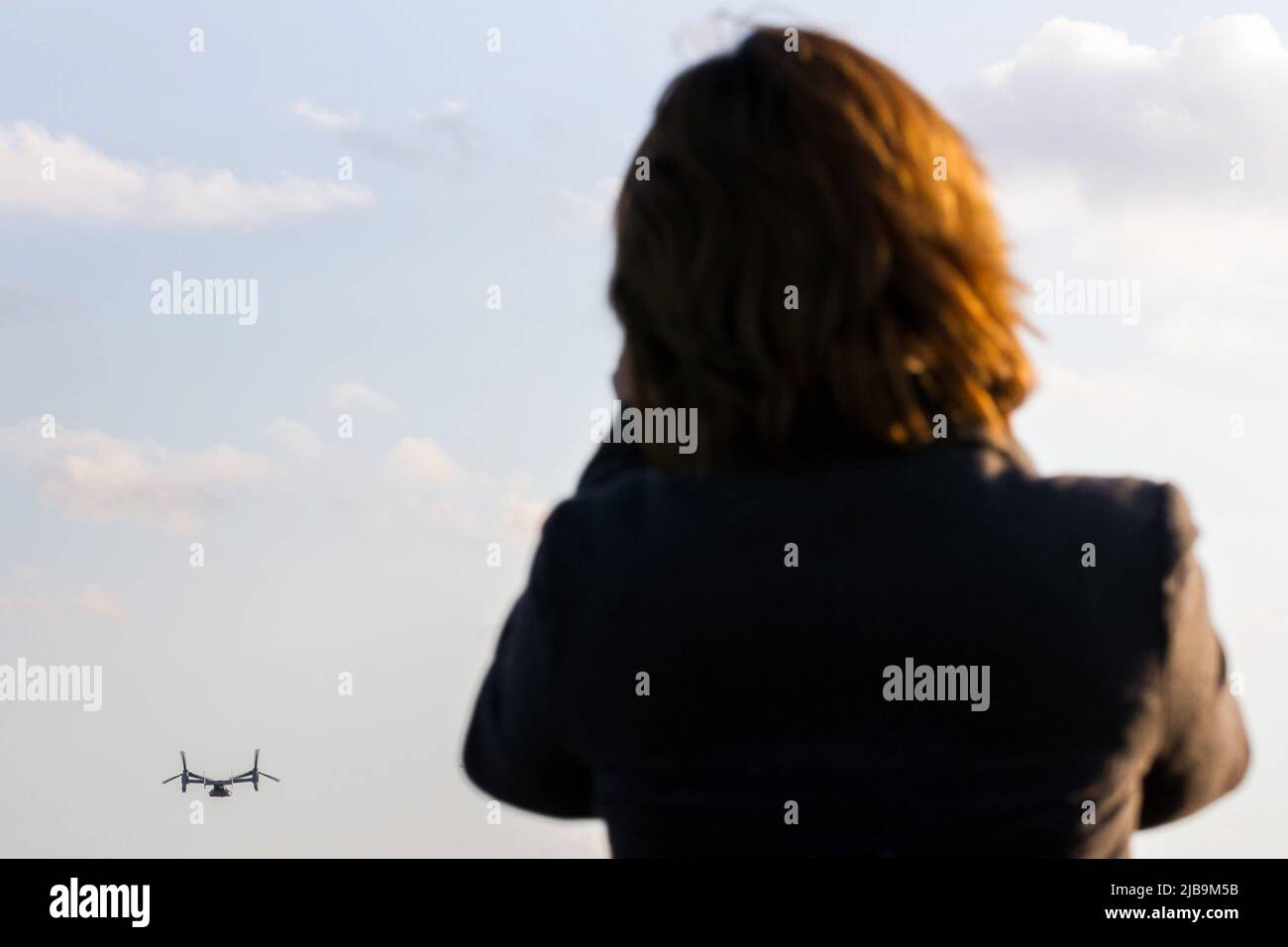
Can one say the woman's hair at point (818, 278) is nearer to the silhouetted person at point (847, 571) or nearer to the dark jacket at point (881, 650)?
the silhouetted person at point (847, 571)

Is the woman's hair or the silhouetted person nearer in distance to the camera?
the silhouetted person

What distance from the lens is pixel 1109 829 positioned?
2850mm

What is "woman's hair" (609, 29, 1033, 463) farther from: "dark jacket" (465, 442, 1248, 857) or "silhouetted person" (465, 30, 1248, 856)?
"dark jacket" (465, 442, 1248, 857)

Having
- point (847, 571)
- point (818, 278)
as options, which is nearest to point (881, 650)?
point (847, 571)

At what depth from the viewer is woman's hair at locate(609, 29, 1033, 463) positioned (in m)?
2.80

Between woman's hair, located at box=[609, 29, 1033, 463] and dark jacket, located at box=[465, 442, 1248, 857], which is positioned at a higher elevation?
woman's hair, located at box=[609, 29, 1033, 463]

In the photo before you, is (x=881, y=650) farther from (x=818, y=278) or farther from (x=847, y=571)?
(x=818, y=278)

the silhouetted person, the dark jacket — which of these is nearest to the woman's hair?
the silhouetted person

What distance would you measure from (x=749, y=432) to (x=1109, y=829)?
1210 millimetres

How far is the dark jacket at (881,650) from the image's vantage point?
269cm

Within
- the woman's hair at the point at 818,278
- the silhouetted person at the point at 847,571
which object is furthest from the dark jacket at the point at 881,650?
the woman's hair at the point at 818,278

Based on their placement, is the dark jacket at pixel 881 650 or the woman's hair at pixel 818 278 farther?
the woman's hair at pixel 818 278
